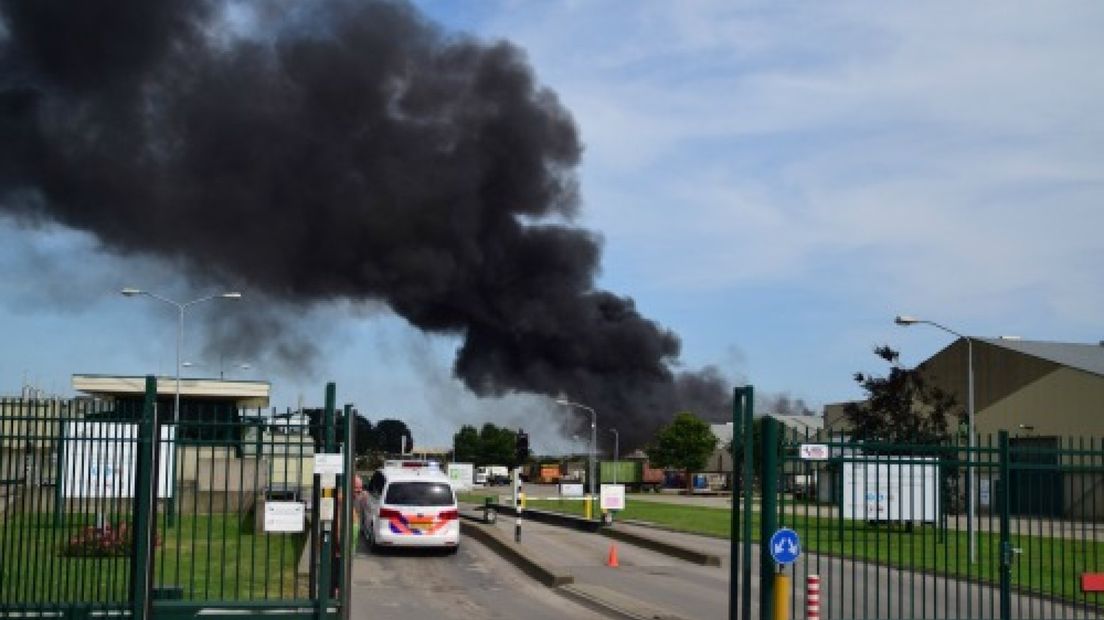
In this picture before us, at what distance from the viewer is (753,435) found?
39.3 ft

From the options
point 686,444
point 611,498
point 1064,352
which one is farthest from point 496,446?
point 611,498

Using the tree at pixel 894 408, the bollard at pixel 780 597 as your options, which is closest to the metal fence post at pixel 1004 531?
the bollard at pixel 780 597

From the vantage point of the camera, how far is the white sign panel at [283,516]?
444 inches

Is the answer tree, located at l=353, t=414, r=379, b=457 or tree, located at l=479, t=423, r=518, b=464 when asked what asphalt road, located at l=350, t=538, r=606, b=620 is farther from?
tree, located at l=479, t=423, r=518, b=464

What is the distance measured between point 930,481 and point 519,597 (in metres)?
7.88

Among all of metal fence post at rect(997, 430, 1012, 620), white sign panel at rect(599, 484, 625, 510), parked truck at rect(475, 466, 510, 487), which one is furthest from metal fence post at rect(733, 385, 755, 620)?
parked truck at rect(475, 466, 510, 487)

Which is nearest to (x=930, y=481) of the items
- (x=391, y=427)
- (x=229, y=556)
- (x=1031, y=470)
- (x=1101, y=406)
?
(x=1031, y=470)

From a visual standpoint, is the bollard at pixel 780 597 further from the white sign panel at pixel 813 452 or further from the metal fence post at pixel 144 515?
the metal fence post at pixel 144 515

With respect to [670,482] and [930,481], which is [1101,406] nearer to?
[930,481]

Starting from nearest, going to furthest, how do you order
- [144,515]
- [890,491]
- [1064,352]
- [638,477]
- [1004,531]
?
[144,515] → [1004,531] → [890,491] → [1064,352] → [638,477]

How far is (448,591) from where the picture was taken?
1969cm

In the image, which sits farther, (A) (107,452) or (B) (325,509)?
(B) (325,509)

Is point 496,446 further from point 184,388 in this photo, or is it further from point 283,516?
point 283,516

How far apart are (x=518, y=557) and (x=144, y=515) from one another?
14109 millimetres
